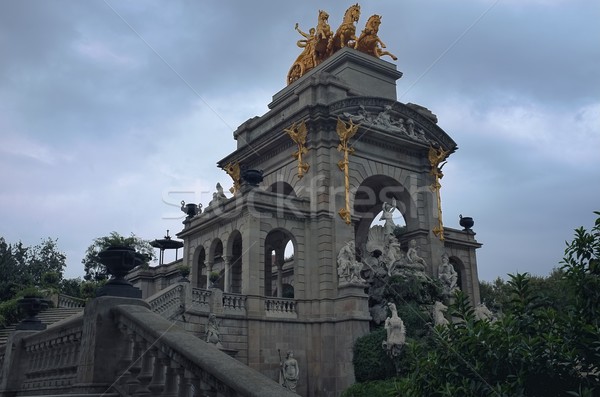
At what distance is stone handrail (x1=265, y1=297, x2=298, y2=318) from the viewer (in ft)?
86.6

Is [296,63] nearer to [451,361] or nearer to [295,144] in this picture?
[295,144]

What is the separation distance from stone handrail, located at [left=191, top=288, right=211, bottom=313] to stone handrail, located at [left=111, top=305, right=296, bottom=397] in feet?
48.6

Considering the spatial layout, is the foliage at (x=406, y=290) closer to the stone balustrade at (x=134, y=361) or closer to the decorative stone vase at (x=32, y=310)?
the decorative stone vase at (x=32, y=310)

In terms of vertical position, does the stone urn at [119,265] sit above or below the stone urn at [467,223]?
below

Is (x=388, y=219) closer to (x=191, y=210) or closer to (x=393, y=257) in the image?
(x=393, y=257)

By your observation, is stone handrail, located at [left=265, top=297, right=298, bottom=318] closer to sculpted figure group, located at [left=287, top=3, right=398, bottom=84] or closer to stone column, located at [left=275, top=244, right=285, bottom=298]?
stone column, located at [left=275, top=244, right=285, bottom=298]

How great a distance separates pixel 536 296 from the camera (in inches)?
296

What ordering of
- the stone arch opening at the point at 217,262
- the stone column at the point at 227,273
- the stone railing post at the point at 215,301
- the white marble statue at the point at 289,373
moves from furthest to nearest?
1. the stone arch opening at the point at 217,262
2. the stone column at the point at 227,273
3. the white marble statue at the point at 289,373
4. the stone railing post at the point at 215,301

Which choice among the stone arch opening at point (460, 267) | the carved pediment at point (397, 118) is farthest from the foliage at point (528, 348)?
the stone arch opening at point (460, 267)

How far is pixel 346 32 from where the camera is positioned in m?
36.4

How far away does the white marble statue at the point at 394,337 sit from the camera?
24.5 meters

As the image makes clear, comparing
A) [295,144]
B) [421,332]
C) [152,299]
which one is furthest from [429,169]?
[152,299]

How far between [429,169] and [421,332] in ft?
36.2

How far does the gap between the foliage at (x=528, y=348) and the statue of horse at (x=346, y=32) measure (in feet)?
101
